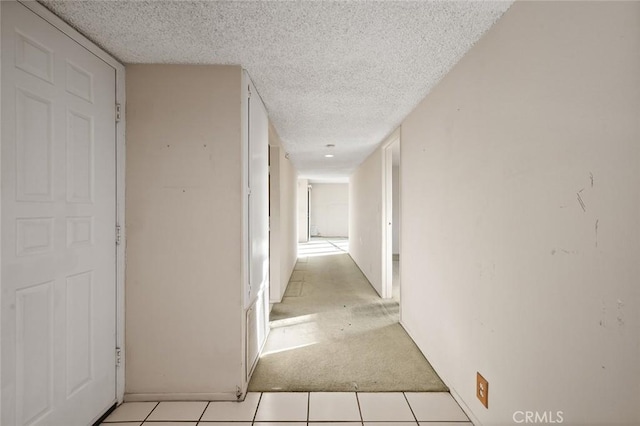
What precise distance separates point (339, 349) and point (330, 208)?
10.4 metres

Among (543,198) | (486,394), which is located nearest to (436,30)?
(543,198)

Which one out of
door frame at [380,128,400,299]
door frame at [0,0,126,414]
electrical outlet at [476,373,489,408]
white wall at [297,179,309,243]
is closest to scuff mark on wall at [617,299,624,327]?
electrical outlet at [476,373,489,408]

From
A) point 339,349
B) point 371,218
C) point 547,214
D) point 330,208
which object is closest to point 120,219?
point 339,349

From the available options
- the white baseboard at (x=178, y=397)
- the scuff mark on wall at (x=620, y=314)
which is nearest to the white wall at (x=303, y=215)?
the white baseboard at (x=178, y=397)

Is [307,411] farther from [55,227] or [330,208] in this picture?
[330,208]

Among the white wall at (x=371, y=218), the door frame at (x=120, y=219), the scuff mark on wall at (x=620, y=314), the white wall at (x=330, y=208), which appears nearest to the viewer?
the scuff mark on wall at (x=620, y=314)

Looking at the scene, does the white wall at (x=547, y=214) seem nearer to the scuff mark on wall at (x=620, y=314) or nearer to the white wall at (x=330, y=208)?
the scuff mark on wall at (x=620, y=314)

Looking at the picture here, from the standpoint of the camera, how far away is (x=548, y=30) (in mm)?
1254

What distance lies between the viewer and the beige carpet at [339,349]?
2.33 metres

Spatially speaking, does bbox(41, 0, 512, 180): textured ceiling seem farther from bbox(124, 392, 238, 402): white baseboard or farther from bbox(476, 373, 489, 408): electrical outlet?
bbox(124, 392, 238, 402): white baseboard

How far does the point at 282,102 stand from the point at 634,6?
2.34m

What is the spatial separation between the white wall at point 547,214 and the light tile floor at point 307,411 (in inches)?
9.8

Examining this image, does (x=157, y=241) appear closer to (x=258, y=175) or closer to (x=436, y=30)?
(x=258, y=175)

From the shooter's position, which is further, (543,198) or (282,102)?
(282,102)
